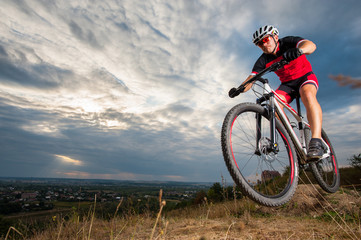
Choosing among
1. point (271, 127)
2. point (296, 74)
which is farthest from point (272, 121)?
point (296, 74)

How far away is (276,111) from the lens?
3.86 m

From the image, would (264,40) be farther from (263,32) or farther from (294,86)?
(294,86)

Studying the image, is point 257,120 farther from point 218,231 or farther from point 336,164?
point 336,164

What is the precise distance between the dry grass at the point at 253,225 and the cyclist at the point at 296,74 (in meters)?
1.18

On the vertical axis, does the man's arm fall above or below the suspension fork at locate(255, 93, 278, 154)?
above

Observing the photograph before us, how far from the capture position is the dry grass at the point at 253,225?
104 inches

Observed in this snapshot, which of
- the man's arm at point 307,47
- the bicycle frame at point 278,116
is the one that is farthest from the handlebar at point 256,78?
the man's arm at point 307,47

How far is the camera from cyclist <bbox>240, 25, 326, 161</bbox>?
3.58 m

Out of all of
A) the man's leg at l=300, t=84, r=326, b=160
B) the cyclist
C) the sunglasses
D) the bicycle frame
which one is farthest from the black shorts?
the sunglasses

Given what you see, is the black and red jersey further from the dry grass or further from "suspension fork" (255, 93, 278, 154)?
the dry grass

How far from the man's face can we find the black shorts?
85cm

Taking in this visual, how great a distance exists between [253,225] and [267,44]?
327 cm

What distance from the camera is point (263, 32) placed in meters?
3.83

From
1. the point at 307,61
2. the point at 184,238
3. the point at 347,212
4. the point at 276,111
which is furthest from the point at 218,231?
the point at 307,61
